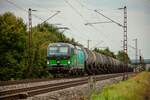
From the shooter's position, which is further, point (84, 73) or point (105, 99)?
point (84, 73)

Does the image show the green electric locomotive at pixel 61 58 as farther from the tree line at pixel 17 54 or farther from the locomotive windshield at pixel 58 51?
the tree line at pixel 17 54

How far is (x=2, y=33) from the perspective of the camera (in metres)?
51.6

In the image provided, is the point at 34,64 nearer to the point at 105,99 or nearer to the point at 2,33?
the point at 2,33

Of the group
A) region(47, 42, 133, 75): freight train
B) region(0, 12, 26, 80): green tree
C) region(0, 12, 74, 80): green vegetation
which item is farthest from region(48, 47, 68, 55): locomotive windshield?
region(0, 12, 26, 80): green tree

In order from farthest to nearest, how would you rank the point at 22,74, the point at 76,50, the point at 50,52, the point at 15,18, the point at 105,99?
the point at 15,18, the point at 22,74, the point at 76,50, the point at 50,52, the point at 105,99

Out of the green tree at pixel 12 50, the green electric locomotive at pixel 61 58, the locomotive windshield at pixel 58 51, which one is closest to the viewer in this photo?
the green electric locomotive at pixel 61 58

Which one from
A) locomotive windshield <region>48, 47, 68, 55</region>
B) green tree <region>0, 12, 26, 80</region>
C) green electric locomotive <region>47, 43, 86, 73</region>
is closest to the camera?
green electric locomotive <region>47, 43, 86, 73</region>

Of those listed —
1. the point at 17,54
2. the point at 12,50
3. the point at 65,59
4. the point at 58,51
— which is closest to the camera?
the point at 65,59

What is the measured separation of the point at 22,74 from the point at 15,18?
19.6 metres

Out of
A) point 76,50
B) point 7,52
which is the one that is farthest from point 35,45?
point 76,50

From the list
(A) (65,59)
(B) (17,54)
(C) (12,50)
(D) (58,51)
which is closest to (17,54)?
(B) (17,54)

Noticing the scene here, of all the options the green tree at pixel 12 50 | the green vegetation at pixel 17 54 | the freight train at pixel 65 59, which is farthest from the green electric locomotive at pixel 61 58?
the green tree at pixel 12 50

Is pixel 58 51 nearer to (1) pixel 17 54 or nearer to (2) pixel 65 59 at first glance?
(2) pixel 65 59

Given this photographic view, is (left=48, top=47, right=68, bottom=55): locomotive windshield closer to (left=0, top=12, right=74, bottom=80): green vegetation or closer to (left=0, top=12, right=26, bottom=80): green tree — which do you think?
(left=0, top=12, right=74, bottom=80): green vegetation
